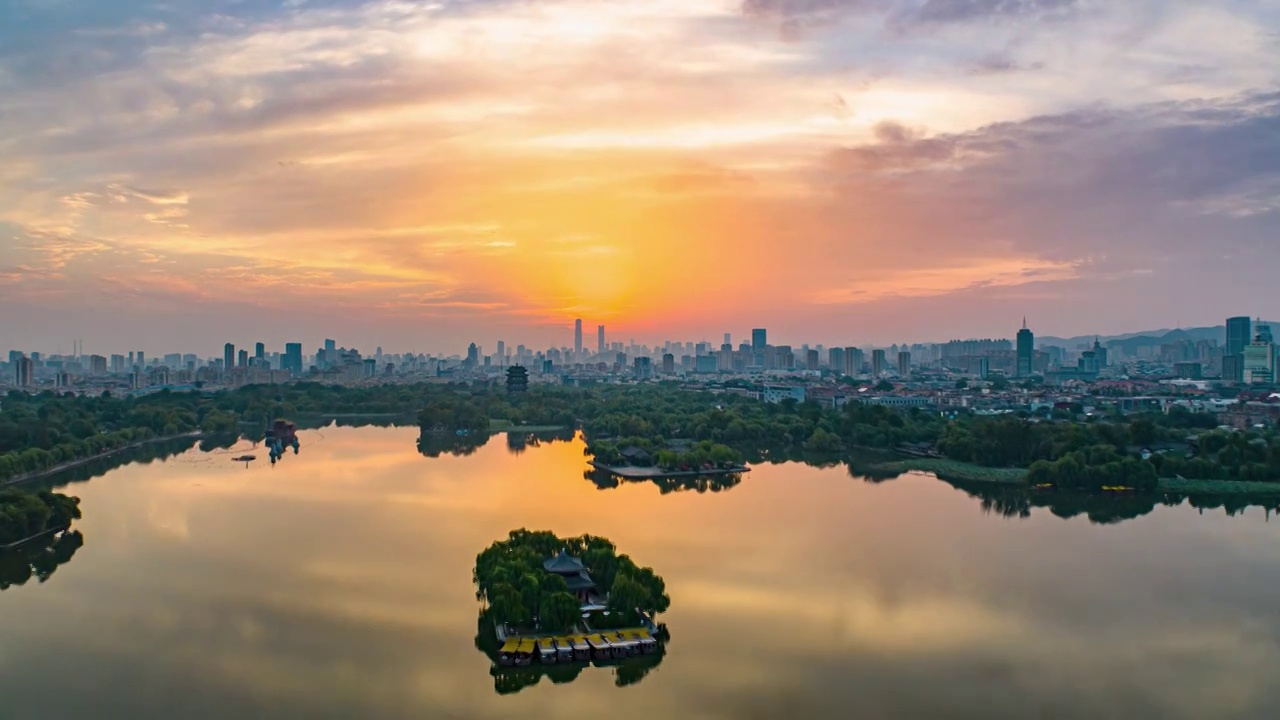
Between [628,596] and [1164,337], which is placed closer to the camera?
[628,596]

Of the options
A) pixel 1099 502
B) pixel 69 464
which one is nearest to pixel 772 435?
pixel 1099 502

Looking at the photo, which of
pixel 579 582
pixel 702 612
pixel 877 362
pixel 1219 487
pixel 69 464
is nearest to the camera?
pixel 579 582

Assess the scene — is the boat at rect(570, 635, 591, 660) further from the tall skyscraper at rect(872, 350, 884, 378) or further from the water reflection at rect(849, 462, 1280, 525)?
the tall skyscraper at rect(872, 350, 884, 378)

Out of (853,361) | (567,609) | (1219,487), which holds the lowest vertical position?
(1219,487)

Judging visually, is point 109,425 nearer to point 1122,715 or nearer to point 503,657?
point 503,657

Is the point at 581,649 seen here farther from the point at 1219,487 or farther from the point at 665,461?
the point at 1219,487

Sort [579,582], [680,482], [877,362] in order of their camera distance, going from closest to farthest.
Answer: [579,582] < [680,482] < [877,362]

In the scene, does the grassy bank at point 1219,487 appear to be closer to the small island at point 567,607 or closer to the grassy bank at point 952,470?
the grassy bank at point 952,470

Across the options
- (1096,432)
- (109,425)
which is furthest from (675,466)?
(109,425)
